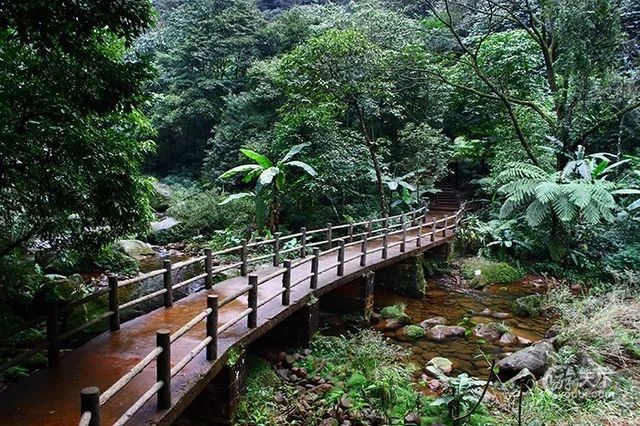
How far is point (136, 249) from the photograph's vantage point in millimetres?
14633

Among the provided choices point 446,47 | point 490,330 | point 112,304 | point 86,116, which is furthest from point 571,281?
point 446,47

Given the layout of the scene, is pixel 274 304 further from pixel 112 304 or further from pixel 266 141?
pixel 266 141

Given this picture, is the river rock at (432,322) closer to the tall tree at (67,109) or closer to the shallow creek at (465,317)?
the shallow creek at (465,317)

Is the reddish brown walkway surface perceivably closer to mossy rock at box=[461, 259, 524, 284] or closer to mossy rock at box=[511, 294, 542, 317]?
→ mossy rock at box=[511, 294, 542, 317]

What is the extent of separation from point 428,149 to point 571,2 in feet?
19.4

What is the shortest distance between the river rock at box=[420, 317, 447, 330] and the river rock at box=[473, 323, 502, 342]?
0.70 meters

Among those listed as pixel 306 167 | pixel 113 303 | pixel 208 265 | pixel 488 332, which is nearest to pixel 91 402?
pixel 113 303

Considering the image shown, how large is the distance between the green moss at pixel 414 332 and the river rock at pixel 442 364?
3.74ft

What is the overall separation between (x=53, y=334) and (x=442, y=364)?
5778 millimetres

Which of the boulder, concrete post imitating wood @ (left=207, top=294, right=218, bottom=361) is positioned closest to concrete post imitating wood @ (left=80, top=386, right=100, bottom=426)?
concrete post imitating wood @ (left=207, top=294, right=218, bottom=361)

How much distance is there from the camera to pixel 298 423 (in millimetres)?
5801

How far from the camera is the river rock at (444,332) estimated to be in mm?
9091

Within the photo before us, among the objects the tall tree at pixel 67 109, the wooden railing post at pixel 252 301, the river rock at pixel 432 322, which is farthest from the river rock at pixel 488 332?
the tall tree at pixel 67 109

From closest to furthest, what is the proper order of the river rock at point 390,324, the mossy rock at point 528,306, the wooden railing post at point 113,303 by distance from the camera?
the wooden railing post at point 113,303
the river rock at point 390,324
the mossy rock at point 528,306
